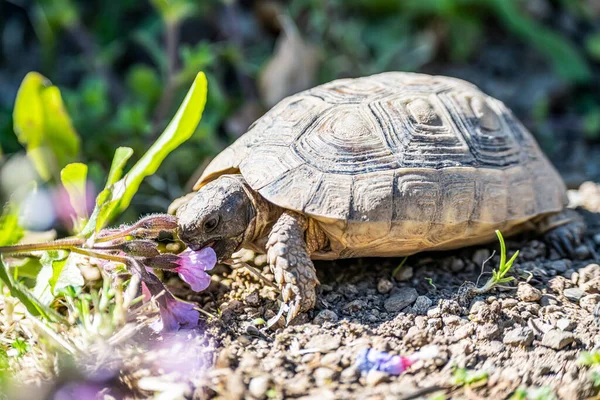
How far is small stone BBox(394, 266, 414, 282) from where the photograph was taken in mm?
3016

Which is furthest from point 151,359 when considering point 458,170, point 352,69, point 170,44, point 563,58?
point 563,58

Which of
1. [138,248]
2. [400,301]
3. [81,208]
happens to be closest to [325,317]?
[400,301]

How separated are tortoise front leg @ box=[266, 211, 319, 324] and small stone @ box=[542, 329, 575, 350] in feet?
3.16

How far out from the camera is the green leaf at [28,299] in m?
2.42

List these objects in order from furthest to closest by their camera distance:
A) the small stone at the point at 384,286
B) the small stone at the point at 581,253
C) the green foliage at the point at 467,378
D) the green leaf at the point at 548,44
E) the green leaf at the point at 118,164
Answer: the green leaf at the point at 548,44, the small stone at the point at 581,253, the small stone at the point at 384,286, the green leaf at the point at 118,164, the green foliage at the point at 467,378

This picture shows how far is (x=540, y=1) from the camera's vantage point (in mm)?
6008

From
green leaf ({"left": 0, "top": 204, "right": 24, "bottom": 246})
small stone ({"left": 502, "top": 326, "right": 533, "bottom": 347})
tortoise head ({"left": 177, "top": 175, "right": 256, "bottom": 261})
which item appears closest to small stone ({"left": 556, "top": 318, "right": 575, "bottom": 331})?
small stone ({"left": 502, "top": 326, "right": 533, "bottom": 347})

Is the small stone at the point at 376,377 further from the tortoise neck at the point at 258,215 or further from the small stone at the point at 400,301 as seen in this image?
the tortoise neck at the point at 258,215

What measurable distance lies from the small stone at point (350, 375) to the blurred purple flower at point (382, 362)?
21 mm

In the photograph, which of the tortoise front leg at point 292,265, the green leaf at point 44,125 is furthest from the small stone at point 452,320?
the green leaf at point 44,125

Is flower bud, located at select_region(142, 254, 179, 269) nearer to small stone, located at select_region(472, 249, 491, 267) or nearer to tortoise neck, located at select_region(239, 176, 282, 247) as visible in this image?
tortoise neck, located at select_region(239, 176, 282, 247)

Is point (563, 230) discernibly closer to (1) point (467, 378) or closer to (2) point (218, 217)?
(1) point (467, 378)

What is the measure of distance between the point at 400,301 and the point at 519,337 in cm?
53

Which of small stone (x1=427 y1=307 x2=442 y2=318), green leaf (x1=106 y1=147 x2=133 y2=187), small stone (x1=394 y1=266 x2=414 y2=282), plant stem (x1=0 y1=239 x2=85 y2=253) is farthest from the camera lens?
small stone (x1=394 y1=266 x2=414 y2=282)
